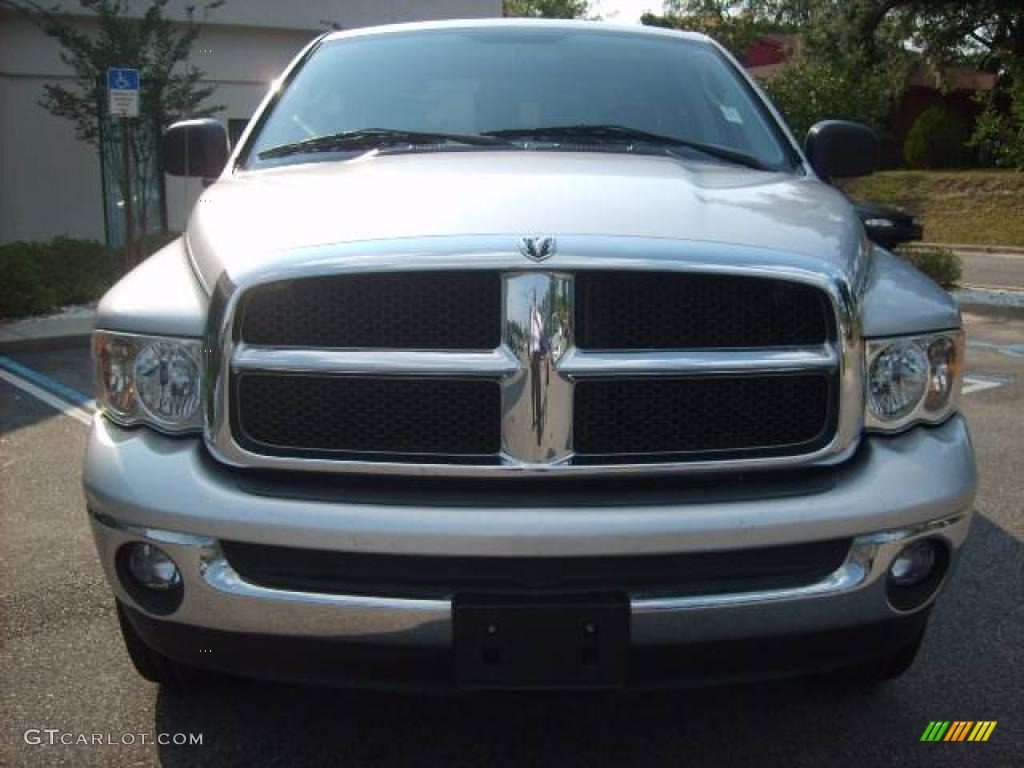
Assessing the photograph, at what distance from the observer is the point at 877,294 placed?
2.65 meters

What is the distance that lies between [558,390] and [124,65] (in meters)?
12.9

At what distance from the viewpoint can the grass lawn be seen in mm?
24203

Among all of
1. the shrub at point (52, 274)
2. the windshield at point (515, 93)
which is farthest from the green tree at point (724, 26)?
the windshield at point (515, 93)

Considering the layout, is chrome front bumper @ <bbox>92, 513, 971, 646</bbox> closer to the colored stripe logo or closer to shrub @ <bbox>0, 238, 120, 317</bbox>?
the colored stripe logo

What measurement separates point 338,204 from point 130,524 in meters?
0.89

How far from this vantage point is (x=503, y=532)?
7.48 ft

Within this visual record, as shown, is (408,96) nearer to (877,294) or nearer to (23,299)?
(877,294)

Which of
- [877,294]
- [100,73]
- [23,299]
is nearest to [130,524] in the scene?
[877,294]

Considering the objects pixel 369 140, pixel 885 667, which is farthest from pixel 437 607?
pixel 369 140

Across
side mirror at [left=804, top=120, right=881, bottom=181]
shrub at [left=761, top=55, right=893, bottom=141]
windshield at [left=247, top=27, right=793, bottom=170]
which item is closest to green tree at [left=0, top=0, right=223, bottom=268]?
windshield at [left=247, top=27, right=793, bottom=170]

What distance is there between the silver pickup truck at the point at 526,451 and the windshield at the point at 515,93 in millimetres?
1069

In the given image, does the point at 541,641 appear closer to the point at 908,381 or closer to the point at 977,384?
the point at 908,381

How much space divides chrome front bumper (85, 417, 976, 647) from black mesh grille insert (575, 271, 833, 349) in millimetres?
346

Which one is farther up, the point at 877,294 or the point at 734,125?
the point at 734,125
